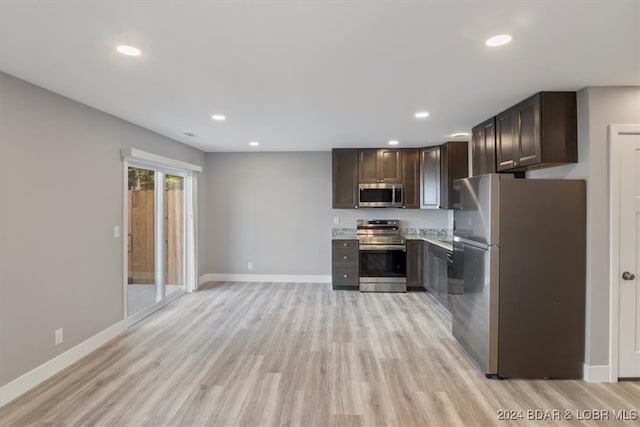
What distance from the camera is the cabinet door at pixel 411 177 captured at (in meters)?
5.64

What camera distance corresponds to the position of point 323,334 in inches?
145

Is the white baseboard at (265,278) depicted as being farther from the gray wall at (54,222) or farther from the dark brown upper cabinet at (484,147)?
the dark brown upper cabinet at (484,147)

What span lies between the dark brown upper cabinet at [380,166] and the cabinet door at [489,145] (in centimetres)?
194

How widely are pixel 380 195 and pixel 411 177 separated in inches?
25.5

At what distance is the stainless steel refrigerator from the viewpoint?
2689mm

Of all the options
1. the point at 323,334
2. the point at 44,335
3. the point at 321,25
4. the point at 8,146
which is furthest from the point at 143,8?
the point at 323,334

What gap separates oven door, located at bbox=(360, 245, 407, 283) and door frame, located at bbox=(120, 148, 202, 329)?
3.02 metres

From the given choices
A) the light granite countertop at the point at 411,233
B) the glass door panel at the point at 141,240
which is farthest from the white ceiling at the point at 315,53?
the light granite countertop at the point at 411,233

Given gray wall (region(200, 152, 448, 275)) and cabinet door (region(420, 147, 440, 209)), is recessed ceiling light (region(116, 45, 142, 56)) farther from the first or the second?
cabinet door (region(420, 147, 440, 209))

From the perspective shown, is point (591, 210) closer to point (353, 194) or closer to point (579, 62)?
point (579, 62)

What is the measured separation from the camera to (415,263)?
543 centimetres

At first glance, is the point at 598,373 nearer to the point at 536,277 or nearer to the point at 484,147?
the point at 536,277

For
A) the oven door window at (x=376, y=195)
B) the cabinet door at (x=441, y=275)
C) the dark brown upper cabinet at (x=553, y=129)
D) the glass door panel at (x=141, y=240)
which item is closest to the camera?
the dark brown upper cabinet at (x=553, y=129)

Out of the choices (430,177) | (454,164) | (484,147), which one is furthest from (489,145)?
(430,177)
